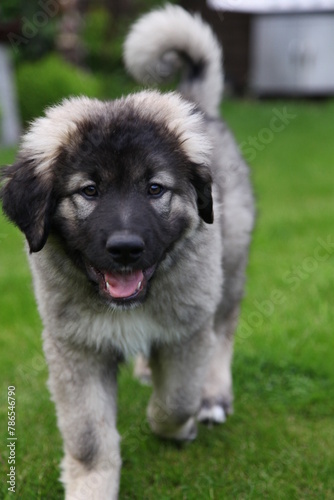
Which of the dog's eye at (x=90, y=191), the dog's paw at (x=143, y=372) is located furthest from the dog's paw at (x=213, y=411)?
the dog's eye at (x=90, y=191)

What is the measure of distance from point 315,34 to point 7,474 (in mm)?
13805

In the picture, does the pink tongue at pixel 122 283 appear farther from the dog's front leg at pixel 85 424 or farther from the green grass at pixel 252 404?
the green grass at pixel 252 404

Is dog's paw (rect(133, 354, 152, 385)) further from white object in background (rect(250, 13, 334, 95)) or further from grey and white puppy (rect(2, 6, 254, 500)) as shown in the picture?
white object in background (rect(250, 13, 334, 95))

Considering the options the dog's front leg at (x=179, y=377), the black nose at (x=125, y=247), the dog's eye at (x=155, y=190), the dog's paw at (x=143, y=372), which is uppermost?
the dog's eye at (x=155, y=190)

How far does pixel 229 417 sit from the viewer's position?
130 inches

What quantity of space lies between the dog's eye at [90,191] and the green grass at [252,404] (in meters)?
1.12

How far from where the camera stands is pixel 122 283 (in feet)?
7.79

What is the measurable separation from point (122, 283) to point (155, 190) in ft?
1.07

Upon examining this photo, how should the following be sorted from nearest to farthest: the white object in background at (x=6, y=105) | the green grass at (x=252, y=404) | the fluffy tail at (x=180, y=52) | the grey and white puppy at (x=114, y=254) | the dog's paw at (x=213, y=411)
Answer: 1. the grey and white puppy at (x=114, y=254)
2. the green grass at (x=252, y=404)
3. the dog's paw at (x=213, y=411)
4. the fluffy tail at (x=180, y=52)
5. the white object in background at (x=6, y=105)

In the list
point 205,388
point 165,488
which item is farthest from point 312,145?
point 165,488

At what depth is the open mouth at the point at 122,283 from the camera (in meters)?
2.36

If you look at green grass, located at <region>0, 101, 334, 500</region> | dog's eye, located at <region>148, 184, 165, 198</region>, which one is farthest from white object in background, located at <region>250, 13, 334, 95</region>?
dog's eye, located at <region>148, 184, 165, 198</region>

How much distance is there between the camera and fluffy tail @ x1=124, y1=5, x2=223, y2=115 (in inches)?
139

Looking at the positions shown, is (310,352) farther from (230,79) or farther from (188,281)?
(230,79)
